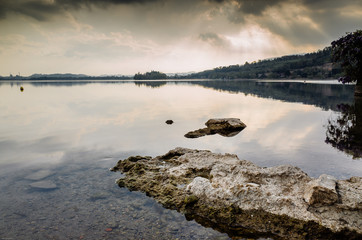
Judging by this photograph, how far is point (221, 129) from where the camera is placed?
21.0m

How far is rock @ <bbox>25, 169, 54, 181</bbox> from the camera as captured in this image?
11.4m

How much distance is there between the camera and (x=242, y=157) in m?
14.2

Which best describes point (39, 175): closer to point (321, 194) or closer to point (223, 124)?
point (321, 194)

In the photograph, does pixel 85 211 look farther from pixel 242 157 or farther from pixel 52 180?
pixel 242 157

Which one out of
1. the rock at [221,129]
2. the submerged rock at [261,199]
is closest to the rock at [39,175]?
the submerged rock at [261,199]

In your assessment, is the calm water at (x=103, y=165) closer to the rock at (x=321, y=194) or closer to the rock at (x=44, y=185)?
the rock at (x=44, y=185)

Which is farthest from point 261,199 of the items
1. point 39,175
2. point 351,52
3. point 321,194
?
point 351,52

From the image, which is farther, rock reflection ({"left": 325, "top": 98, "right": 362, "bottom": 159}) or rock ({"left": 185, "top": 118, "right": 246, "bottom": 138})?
rock ({"left": 185, "top": 118, "right": 246, "bottom": 138})

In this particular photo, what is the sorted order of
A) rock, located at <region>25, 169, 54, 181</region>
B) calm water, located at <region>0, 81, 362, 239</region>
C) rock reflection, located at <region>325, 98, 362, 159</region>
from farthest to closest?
rock reflection, located at <region>325, 98, 362, 159</region> → rock, located at <region>25, 169, 54, 181</region> → calm water, located at <region>0, 81, 362, 239</region>

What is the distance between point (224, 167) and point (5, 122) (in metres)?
27.4

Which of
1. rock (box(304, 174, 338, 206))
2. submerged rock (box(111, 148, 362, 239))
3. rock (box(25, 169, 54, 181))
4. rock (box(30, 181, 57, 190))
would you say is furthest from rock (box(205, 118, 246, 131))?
rock (box(30, 181, 57, 190))

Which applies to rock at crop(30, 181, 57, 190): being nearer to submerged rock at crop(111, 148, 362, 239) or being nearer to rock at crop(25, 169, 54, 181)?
rock at crop(25, 169, 54, 181)

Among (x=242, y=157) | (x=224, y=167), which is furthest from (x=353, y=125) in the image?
(x=224, y=167)

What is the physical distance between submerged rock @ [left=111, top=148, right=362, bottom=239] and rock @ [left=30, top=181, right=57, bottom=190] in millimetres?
2817
